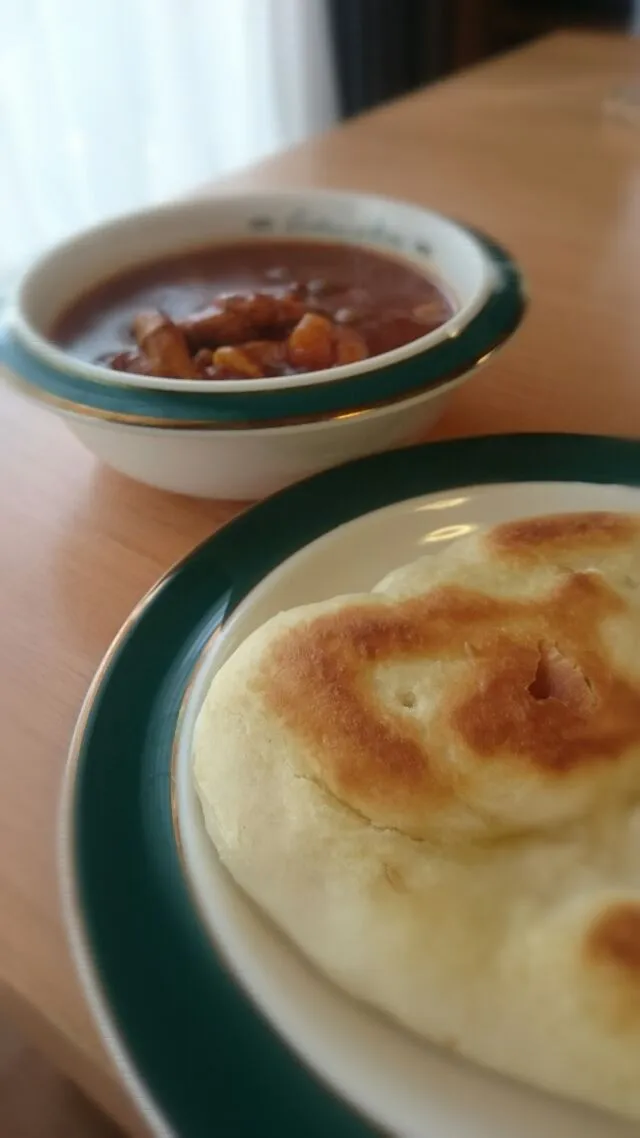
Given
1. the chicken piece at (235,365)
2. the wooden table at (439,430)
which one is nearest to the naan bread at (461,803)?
the wooden table at (439,430)

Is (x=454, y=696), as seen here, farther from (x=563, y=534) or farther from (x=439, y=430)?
(x=439, y=430)

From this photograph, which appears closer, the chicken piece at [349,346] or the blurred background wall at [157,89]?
the chicken piece at [349,346]

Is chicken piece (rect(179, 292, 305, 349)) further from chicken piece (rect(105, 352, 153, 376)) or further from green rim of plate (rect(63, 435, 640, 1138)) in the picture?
green rim of plate (rect(63, 435, 640, 1138))

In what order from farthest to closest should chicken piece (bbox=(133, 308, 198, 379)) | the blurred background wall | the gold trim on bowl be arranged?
the blurred background wall → chicken piece (bbox=(133, 308, 198, 379)) → the gold trim on bowl

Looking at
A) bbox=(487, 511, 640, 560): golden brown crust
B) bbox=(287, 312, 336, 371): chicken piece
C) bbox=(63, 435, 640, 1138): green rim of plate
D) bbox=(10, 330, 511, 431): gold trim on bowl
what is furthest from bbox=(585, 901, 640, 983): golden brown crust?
bbox=(287, 312, 336, 371): chicken piece

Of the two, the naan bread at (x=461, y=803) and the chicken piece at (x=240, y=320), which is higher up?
the chicken piece at (x=240, y=320)

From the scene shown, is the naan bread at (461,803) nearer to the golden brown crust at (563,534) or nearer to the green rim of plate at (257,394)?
the golden brown crust at (563,534)

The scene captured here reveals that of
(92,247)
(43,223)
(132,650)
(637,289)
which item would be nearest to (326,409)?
(132,650)
